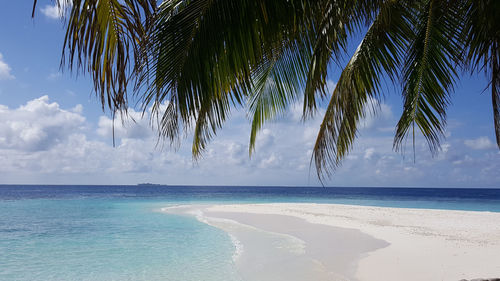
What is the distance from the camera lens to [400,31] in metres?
3.74

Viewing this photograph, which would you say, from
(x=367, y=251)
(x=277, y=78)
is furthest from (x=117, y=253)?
(x=277, y=78)

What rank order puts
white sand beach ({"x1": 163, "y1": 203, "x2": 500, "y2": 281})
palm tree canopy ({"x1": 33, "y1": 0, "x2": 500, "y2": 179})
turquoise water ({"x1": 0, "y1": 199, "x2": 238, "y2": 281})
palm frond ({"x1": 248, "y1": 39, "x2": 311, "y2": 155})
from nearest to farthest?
palm tree canopy ({"x1": 33, "y1": 0, "x2": 500, "y2": 179}) → palm frond ({"x1": 248, "y1": 39, "x2": 311, "y2": 155}) → white sand beach ({"x1": 163, "y1": 203, "x2": 500, "y2": 281}) → turquoise water ({"x1": 0, "y1": 199, "x2": 238, "y2": 281})

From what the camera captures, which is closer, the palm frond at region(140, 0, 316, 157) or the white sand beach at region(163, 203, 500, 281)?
the palm frond at region(140, 0, 316, 157)

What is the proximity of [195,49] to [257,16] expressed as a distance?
412mm

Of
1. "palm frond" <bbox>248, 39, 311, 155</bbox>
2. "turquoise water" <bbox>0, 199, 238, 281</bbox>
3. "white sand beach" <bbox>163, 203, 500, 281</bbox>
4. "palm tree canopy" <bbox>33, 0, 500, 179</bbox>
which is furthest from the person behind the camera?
"turquoise water" <bbox>0, 199, 238, 281</bbox>

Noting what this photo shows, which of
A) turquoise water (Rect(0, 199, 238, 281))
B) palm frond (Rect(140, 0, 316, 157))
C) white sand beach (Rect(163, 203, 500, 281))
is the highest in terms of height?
palm frond (Rect(140, 0, 316, 157))

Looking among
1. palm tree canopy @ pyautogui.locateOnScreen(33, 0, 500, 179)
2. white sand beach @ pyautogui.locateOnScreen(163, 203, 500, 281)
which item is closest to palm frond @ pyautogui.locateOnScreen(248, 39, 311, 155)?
palm tree canopy @ pyautogui.locateOnScreen(33, 0, 500, 179)

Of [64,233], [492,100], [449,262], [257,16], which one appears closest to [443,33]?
[492,100]

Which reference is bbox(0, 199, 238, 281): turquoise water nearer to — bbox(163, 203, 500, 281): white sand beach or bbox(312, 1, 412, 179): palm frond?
bbox(163, 203, 500, 281): white sand beach

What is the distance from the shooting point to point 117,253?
28.2 feet

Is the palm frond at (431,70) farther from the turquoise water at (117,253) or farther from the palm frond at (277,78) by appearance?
the turquoise water at (117,253)

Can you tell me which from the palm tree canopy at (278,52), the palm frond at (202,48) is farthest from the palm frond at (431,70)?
the palm frond at (202,48)

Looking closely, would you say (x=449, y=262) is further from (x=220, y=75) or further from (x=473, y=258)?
(x=220, y=75)

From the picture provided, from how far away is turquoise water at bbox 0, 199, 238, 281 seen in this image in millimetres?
6785
